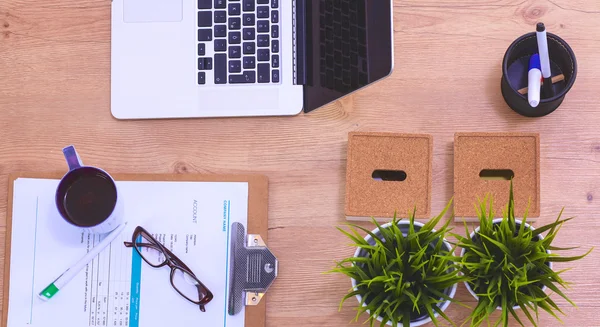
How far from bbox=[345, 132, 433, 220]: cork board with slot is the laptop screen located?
84 millimetres

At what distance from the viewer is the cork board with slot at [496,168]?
89 centimetres

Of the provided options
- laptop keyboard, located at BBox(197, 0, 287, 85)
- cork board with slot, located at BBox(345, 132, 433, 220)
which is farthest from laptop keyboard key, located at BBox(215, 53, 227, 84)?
cork board with slot, located at BBox(345, 132, 433, 220)

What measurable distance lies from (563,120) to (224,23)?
0.54 metres

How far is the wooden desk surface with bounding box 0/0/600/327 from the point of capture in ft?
2.99

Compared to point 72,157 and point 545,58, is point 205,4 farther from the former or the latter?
point 545,58

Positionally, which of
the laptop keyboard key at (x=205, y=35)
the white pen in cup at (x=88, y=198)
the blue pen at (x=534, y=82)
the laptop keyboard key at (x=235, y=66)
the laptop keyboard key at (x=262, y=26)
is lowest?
the white pen in cup at (x=88, y=198)

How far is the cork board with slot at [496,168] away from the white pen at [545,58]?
0.07 m

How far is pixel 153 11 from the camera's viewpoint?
949mm

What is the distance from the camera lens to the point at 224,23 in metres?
0.94

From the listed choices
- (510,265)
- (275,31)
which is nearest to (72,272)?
(275,31)

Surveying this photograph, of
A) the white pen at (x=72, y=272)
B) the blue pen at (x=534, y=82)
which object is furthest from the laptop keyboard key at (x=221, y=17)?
the blue pen at (x=534, y=82)

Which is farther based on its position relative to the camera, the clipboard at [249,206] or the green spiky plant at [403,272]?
the clipboard at [249,206]

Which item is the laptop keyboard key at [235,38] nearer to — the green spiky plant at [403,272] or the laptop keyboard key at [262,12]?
the laptop keyboard key at [262,12]

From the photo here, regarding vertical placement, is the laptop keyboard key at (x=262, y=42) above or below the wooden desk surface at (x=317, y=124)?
above
